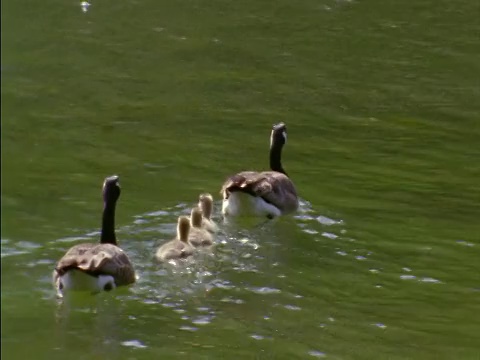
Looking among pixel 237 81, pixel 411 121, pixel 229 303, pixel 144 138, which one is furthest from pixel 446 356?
pixel 237 81

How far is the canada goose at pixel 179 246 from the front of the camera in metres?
11.7

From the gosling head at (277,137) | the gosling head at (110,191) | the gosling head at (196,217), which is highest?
the gosling head at (277,137)

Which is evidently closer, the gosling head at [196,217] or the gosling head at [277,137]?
the gosling head at [196,217]

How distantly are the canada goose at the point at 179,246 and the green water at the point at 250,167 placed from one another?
0.20 meters

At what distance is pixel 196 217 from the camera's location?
12.8 m

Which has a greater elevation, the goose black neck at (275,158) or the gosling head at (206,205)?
the goose black neck at (275,158)

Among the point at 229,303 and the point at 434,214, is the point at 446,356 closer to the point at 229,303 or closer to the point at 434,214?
the point at 229,303

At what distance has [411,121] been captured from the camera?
1867cm

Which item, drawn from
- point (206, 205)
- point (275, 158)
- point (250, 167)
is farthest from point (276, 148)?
point (206, 205)

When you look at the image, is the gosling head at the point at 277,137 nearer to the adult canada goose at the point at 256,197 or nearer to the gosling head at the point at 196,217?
the adult canada goose at the point at 256,197

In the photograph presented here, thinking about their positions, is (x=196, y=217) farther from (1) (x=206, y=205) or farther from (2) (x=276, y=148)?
(2) (x=276, y=148)

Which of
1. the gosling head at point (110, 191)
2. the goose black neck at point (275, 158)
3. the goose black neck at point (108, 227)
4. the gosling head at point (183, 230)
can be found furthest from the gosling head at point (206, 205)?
the goose black neck at point (275, 158)

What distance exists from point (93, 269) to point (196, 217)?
2495 mm

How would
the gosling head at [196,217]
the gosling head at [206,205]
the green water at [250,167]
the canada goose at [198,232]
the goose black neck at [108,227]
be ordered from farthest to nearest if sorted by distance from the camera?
1. the gosling head at [206,205]
2. the gosling head at [196,217]
3. the canada goose at [198,232]
4. the goose black neck at [108,227]
5. the green water at [250,167]
